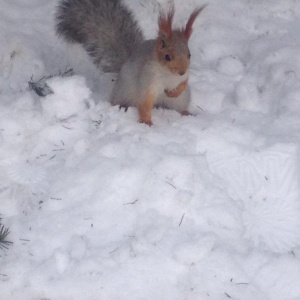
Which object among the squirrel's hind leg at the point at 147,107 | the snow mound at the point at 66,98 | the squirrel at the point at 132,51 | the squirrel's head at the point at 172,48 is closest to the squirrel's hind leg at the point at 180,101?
the squirrel at the point at 132,51

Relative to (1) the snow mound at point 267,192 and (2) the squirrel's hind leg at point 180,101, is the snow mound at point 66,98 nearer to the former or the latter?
(2) the squirrel's hind leg at point 180,101

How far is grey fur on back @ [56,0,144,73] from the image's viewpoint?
294 centimetres

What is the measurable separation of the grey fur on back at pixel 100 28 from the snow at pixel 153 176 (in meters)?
0.16

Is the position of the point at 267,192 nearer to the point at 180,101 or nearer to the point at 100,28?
the point at 180,101

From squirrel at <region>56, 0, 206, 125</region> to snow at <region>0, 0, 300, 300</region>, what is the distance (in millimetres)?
105

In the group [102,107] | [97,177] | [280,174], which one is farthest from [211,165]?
[102,107]

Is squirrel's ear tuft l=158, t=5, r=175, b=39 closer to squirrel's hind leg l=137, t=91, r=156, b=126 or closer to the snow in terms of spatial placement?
squirrel's hind leg l=137, t=91, r=156, b=126

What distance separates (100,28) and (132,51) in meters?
0.22

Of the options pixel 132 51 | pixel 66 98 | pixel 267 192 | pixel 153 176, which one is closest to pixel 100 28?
pixel 132 51

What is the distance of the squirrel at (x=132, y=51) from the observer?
8.32 feet

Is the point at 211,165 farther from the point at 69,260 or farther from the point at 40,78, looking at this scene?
the point at 40,78

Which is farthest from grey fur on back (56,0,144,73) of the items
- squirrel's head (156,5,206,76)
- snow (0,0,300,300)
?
squirrel's head (156,5,206,76)

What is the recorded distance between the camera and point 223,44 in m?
3.17

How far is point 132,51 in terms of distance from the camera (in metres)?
3.00
